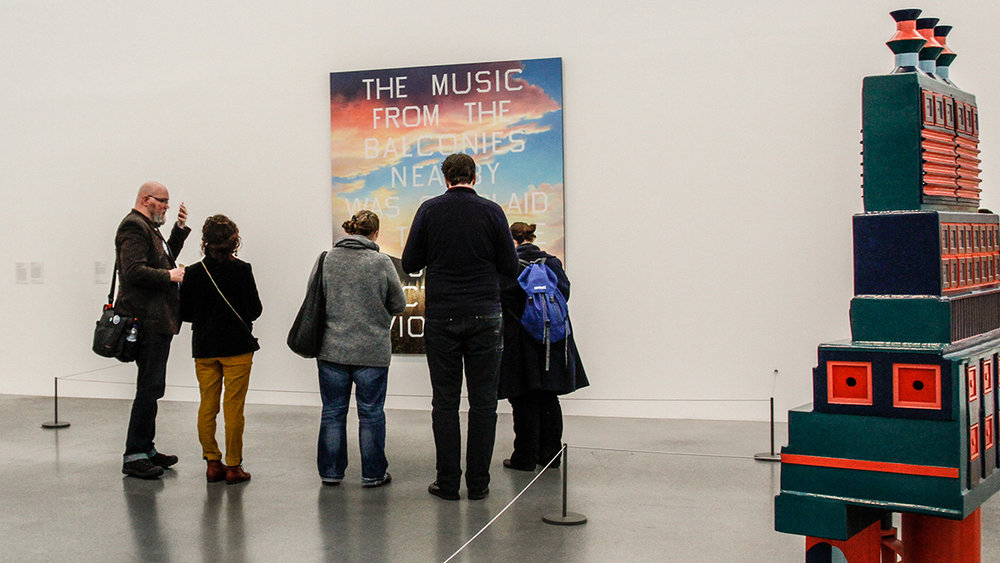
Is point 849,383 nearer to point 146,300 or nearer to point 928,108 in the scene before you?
point 928,108

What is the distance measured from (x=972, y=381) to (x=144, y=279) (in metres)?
3.97

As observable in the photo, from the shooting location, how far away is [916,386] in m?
2.46

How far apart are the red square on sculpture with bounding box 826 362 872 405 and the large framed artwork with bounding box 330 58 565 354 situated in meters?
4.66

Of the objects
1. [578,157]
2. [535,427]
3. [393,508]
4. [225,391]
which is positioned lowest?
[393,508]

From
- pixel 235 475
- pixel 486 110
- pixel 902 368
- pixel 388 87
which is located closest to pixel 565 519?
pixel 235 475

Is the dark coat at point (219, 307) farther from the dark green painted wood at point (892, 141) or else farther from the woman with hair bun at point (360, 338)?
the dark green painted wood at point (892, 141)

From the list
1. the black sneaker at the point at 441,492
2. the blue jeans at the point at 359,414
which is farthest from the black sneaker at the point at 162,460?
the black sneaker at the point at 441,492

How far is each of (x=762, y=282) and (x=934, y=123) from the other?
426cm

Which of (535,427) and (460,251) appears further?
(535,427)

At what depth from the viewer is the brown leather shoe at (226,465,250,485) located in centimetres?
519

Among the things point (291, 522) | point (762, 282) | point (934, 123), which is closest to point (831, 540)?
point (934, 123)

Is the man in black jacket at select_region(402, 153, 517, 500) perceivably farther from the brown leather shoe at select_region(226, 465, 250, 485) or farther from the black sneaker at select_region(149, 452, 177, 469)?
the black sneaker at select_region(149, 452, 177, 469)

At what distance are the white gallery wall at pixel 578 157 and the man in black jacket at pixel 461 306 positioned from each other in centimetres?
250

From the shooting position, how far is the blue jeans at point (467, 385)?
4664 mm
